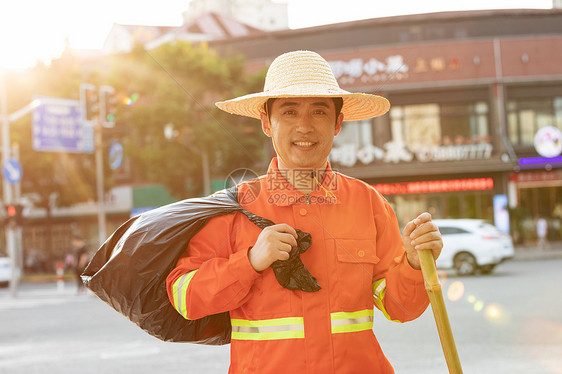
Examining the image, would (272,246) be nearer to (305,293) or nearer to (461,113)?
(305,293)

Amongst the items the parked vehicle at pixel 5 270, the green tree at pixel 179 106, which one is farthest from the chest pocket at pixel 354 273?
the parked vehicle at pixel 5 270

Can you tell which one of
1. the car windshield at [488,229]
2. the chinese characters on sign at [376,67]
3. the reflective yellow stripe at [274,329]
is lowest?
the car windshield at [488,229]

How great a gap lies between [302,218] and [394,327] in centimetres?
761

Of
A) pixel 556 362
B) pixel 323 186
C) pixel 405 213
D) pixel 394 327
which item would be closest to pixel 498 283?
pixel 394 327

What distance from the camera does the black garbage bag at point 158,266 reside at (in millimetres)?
2158

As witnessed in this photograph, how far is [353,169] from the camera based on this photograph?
2827 cm

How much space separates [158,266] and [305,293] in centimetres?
A: 51

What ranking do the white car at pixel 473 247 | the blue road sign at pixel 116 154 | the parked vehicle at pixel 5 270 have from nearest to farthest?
1. the white car at pixel 473 247
2. the parked vehicle at pixel 5 270
3. the blue road sign at pixel 116 154

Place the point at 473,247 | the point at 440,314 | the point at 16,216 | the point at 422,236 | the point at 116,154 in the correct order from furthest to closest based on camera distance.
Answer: the point at 116,154 → the point at 16,216 → the point at 473,247 → the point at 422,236 → the point at 440,314

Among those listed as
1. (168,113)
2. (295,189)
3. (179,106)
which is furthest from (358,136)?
(295,189)

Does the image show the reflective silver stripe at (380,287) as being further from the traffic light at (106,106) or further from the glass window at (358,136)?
the glass window at (358,136)

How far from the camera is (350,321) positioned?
2.10 meters

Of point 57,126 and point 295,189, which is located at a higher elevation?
point 57,126

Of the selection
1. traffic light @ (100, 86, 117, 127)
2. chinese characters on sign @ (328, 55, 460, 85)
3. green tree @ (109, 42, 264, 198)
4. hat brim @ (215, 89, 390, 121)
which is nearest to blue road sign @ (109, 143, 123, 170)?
green tree @ (109, 42, 264, 198)
